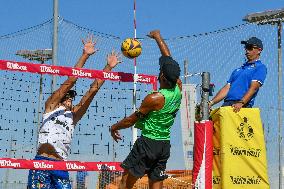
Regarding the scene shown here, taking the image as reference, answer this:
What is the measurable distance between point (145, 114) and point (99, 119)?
9.81 feet

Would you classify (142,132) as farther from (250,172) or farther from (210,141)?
(250,172)

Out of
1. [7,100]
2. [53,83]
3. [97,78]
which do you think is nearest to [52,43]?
[53,83]

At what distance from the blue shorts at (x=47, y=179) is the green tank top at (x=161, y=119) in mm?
1799

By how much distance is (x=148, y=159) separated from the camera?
743 cm

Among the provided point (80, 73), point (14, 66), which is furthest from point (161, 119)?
point (14, 66)

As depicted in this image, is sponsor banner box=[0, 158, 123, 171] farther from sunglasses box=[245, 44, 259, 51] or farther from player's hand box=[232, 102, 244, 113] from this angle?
sunglasses box=[245, 44, 259, 51]

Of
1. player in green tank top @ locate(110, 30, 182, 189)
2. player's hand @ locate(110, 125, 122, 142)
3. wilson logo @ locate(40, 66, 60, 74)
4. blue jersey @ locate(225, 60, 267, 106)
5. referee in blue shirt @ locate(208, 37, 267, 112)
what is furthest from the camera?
wilson logo @ locate(40, 66, 60, 74)

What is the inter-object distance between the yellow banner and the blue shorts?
2.19 m

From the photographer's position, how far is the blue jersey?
858cm

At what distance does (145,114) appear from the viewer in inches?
292

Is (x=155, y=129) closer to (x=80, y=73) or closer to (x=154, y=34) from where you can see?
(x=154, y=34)

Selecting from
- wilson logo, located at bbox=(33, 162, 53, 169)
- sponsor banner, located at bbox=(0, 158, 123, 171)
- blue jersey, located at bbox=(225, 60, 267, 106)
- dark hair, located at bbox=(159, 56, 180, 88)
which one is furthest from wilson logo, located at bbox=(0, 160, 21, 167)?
blue jersey, located at bbox=(225, 60, 267, 106)

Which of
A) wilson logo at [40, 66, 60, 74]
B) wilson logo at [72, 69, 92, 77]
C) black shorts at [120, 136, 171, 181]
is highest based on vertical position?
wilson logo at [40, 66, 60, 74]

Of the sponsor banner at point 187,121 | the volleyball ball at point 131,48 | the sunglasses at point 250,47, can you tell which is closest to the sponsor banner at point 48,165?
the volleyball ball at point 131,48
